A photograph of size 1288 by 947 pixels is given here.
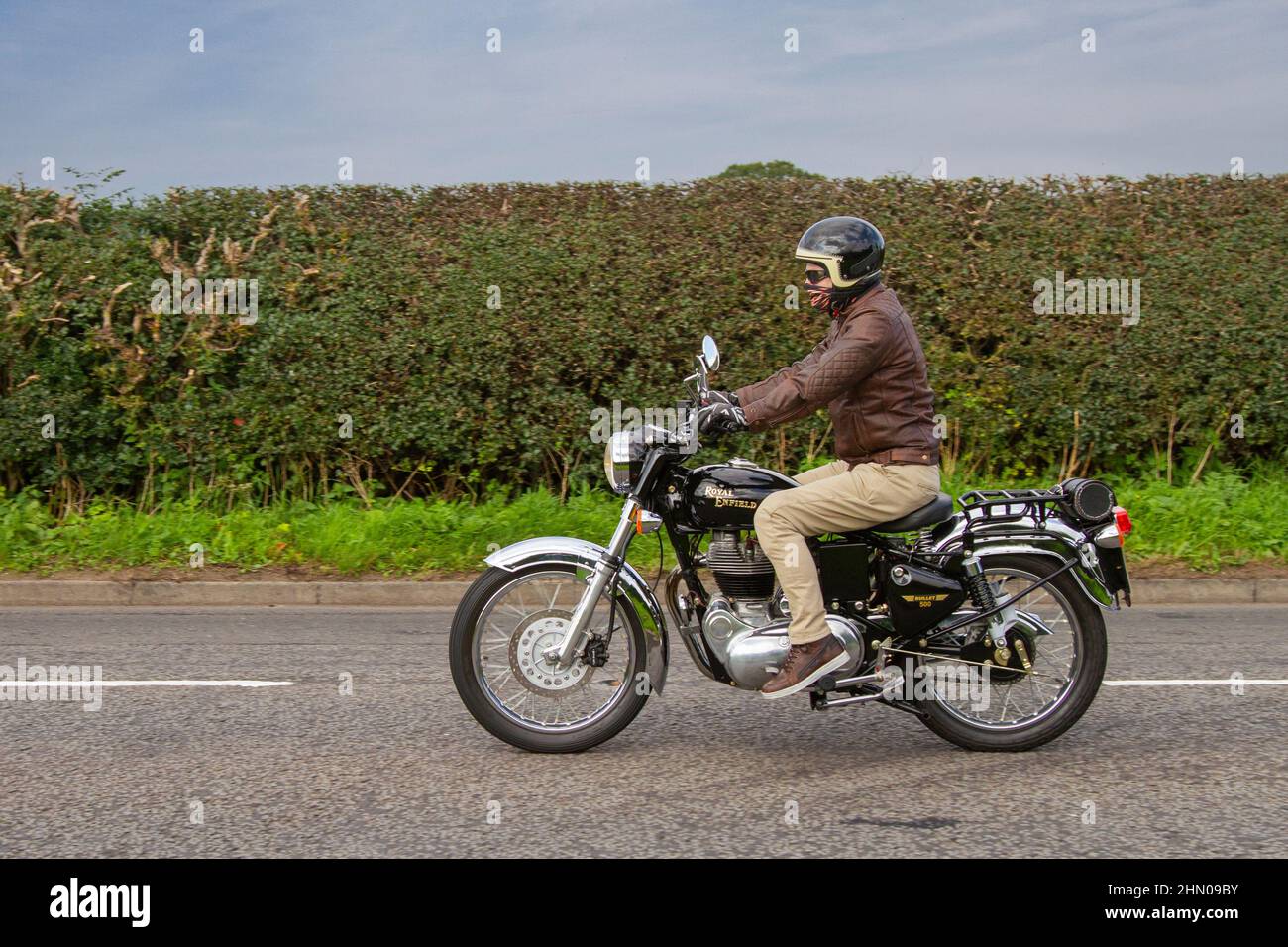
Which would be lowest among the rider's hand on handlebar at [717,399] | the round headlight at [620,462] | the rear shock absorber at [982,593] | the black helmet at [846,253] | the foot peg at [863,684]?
the foot peg at [863,684]

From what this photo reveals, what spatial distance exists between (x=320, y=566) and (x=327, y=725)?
3.81 m

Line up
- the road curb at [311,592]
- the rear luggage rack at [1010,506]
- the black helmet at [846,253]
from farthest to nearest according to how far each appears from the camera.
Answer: the road curb at [311,592], the rear luggage rack at [1010,506], the black helmet at [846,253]

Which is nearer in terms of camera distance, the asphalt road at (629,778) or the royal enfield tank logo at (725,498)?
the asphalt road at (629,778)

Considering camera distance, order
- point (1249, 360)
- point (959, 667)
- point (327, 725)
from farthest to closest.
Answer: point (1249, 360), point (327, 725), point (959, 667)

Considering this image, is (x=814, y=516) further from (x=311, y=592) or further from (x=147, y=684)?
(x=311, y=592)

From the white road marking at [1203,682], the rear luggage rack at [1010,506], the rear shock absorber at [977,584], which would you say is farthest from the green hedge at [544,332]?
the rear shock absorber at [977,584]

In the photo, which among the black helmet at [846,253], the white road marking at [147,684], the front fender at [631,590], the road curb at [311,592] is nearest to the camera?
the black helmet at [846,253]

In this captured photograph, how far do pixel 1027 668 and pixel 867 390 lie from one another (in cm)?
126

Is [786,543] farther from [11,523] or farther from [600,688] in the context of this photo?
[11,523]

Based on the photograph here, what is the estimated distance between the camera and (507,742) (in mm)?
5113

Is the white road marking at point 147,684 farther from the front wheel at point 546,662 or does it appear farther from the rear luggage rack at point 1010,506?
the rear luggage rack at point 1010,506

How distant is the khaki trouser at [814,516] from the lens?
4.75m
